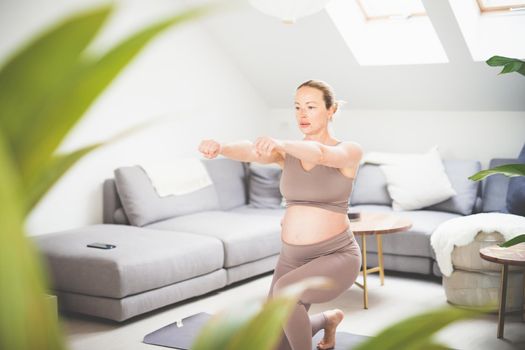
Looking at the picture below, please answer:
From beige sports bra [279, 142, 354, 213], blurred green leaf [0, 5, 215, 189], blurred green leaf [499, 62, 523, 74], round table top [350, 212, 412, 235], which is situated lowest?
round table top [350, 212, 412, 235]

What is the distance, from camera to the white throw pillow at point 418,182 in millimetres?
5488

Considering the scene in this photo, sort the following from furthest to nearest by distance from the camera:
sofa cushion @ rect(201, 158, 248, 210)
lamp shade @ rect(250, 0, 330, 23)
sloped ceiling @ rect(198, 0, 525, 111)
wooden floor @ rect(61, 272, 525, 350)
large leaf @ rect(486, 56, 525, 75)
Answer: sofa cushion @ rect(201, 158, 248, 210) → sloped ceiling @ rect(198, 0, 525, 111) → lamp shade @ rect(250, 0, 330, 23) → wooden floor @ rect(61, 272, 525, 350) → large leaf @ rect(486, 56, 525, 75)

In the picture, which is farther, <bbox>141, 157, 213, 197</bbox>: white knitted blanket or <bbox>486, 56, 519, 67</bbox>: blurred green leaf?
<bbox>141, 157, 213, 197</bbox>: white knitted blanket

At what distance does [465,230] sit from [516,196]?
721mm

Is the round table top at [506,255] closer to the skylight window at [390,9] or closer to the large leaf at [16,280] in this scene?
the skylight window at [390,9]

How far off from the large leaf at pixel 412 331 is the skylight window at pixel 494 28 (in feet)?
16.5

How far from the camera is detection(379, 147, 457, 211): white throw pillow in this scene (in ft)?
18.0

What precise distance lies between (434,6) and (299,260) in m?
2.77

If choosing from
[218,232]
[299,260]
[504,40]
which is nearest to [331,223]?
[299,260]

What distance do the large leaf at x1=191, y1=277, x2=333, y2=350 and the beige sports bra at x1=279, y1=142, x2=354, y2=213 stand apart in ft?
8.38

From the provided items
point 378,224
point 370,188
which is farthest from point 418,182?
point 378,224

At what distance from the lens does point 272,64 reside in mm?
6422

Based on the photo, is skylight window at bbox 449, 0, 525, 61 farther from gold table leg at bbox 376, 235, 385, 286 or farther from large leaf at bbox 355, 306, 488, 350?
large leaf at bbox 355, 306, 488, 350

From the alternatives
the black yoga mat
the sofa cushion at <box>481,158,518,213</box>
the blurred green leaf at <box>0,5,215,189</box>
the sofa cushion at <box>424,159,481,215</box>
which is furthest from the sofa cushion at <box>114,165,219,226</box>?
the blurred green leaf at <box>0,5,215,189</box>
